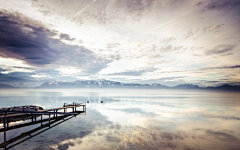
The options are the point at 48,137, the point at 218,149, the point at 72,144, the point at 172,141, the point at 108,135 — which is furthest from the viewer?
the point at 108,135

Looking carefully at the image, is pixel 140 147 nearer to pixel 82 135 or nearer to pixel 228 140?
pixel 82 135

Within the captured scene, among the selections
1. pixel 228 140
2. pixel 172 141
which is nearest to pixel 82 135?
pixel 172 141

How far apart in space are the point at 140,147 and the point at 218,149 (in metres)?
8.68

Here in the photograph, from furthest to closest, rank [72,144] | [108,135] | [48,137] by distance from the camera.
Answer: [108,135], [48,137], [72,144]

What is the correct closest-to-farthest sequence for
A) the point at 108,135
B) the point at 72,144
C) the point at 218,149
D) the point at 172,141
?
1. the point at 218,149
2. the point at 72,144
3. the point at 172,141
4. the point at 108,135

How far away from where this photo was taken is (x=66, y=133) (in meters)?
19.3

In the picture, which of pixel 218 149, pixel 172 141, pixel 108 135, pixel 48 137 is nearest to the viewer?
pixel 218 149

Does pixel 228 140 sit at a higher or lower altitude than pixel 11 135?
lower

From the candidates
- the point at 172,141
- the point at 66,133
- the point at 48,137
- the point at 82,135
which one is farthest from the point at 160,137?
A: the point at 48,137

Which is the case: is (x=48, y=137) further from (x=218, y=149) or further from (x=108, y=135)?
(x=218, y=149)

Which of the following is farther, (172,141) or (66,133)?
(66,133)

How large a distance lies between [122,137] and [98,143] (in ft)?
11.9

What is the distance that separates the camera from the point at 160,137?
17.8 m

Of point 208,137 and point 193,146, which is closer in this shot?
point 193,146
